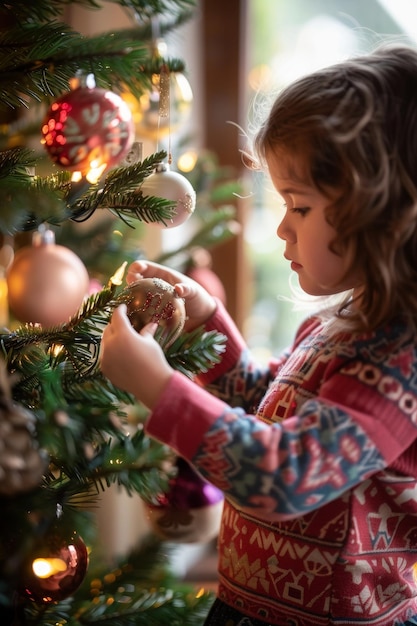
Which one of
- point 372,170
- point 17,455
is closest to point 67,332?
point 17,455

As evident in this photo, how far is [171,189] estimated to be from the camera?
69 centimetres

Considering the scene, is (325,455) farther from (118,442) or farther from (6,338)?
(6,338)

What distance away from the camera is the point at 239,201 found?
1554 mm

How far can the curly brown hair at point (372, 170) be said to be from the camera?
64 cm

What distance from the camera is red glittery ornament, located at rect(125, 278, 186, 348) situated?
2.12ft

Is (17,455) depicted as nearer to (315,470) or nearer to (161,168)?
(315,470)

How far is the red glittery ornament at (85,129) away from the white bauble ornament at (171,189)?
8 cm

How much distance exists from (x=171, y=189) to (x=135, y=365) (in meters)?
0.19

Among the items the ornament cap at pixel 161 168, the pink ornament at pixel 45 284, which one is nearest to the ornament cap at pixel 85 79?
the ornament cap at pixel 161 168

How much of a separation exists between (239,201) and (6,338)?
954 millimetres

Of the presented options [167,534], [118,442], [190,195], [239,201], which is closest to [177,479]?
[167,534]

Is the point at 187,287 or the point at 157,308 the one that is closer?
the point at 157,308

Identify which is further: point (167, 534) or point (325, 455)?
point (167, 534)

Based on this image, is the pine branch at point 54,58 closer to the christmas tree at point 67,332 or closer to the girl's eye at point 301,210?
the christmas tree at point 67,332
